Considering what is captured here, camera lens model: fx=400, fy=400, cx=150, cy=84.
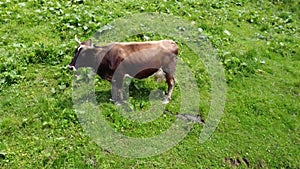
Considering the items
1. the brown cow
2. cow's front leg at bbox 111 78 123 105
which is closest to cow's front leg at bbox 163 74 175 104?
the brown cow

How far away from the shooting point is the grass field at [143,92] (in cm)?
820

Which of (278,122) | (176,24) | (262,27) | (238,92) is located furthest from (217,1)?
(278,122)

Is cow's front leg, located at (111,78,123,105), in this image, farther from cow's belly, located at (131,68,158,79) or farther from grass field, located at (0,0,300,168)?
cow's belly, located at (131,68,158,79)

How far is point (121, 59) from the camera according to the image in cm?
886

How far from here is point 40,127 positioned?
8492 mm

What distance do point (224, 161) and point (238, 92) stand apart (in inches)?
105

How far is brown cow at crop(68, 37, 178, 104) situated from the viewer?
29.3 ft

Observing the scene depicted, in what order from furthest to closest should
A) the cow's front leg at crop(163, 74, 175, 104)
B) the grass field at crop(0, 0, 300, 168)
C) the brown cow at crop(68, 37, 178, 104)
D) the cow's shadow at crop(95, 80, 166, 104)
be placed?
1. the cow's front leg at crop(163, 74, 175, 104)
2. the cow's shadow at crop(95, 80, 166, 104)
3. the brown cow at crop(68, 37, 178, 104)
4. the grass field at crop(0, 0, 300, 168)

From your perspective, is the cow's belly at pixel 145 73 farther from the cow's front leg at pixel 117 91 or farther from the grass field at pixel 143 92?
the grass field at pixel 143 92

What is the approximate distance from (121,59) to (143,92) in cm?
128

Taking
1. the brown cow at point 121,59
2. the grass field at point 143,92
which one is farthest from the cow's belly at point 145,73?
the grass field at point 143,92

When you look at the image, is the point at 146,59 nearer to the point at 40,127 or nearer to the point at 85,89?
the point at 85,89

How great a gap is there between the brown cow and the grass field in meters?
0.68

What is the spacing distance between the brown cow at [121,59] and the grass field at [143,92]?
68 centimetres
